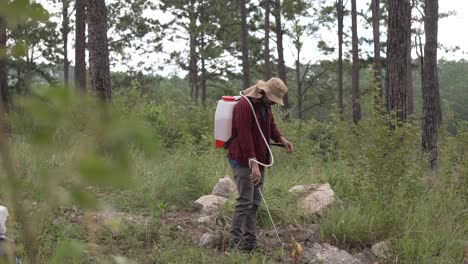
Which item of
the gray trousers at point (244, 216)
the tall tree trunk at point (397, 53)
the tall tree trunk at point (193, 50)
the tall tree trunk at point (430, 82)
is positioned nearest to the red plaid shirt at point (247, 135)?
the gray trousers at point (244, 216)

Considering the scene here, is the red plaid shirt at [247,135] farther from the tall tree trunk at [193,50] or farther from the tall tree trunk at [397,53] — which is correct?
the tall tree trunk at [193,50]

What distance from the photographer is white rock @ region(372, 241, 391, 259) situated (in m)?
5.04

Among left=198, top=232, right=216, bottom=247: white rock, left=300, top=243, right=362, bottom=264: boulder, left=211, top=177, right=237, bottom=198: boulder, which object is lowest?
left=300, top=243, right=362, bottom=264: boulder

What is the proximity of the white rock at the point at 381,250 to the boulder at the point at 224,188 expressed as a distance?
2064 mm

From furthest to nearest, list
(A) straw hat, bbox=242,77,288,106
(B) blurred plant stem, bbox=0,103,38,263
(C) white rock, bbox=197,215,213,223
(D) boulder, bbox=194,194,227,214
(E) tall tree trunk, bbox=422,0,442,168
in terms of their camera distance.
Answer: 1. (E) tall tree trunk, bbox=422,0,442,168
2. (D) boulder, bbox=194,194,227,214
3. (C) white rock, bbox=197,215,213,223
4. (A) straw hat, bbox=242,77,288,106
5. (B) blurred plant stem, bbox=0,103,38,263

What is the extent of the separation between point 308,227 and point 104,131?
5352 mm

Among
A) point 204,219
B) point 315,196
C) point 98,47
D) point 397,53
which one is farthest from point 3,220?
point 397,53

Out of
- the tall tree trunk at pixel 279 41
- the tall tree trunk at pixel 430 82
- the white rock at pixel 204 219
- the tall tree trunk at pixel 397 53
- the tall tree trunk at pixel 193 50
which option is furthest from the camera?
the tall tree trunk at pixel 193 50

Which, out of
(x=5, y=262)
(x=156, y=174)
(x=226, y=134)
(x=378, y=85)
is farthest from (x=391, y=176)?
(x=5, y=262)

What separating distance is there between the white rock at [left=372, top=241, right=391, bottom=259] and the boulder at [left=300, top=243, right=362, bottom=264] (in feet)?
0.66

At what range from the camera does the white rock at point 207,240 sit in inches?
207

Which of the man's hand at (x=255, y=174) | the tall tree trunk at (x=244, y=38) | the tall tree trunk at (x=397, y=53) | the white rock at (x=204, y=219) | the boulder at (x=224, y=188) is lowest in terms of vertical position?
the white rock at (x=204, y=219)

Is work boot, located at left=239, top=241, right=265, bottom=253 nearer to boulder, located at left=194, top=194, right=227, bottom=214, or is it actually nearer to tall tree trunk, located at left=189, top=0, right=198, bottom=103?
boulder, located at left=194, top=194, right=227, bottom=214

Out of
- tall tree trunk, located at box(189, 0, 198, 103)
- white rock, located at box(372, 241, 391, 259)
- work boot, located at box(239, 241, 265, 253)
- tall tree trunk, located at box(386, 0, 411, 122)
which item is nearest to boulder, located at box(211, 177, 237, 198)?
work boot, located at box(239, 241, 265, 253)
